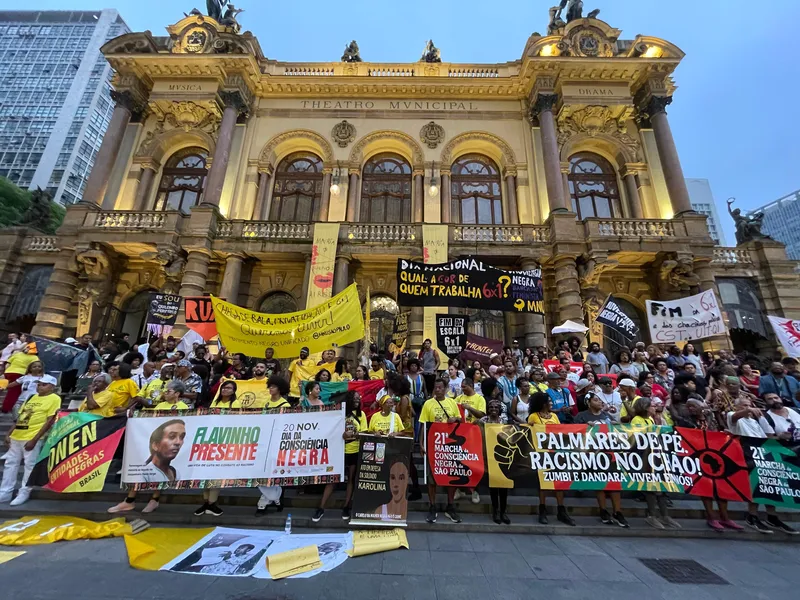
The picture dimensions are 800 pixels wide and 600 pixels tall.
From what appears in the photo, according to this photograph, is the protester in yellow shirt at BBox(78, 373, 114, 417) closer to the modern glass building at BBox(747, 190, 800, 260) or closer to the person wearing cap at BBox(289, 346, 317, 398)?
the person wearing cap at BBox(289, 346, 317, 398)

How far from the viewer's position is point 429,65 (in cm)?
1970

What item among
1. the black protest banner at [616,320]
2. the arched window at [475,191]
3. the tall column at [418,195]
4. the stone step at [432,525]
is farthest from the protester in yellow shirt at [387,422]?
the arched window at [475,191]

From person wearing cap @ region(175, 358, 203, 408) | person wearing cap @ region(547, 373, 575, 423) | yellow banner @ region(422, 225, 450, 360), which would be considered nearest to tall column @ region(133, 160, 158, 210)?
yellow banner @ region(422, 225, 450, 360)

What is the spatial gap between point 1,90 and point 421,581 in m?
103

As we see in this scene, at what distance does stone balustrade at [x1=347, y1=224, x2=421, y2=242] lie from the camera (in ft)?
51.6

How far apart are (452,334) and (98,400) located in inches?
321

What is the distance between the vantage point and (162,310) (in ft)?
40.9

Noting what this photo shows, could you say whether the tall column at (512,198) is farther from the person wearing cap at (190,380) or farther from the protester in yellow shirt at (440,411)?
the person wearing cap at (190,380)

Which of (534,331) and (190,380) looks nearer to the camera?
(190,380)

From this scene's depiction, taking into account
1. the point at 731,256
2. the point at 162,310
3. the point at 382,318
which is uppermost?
the point at 731,256

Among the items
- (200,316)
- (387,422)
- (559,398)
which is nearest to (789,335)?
(559,398)

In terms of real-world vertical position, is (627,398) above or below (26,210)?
below

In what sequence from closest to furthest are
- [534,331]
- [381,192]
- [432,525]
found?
1. [432,525]
2. [534,331]
3. [381,192]

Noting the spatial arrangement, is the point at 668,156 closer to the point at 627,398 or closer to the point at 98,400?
the point at 627,398
